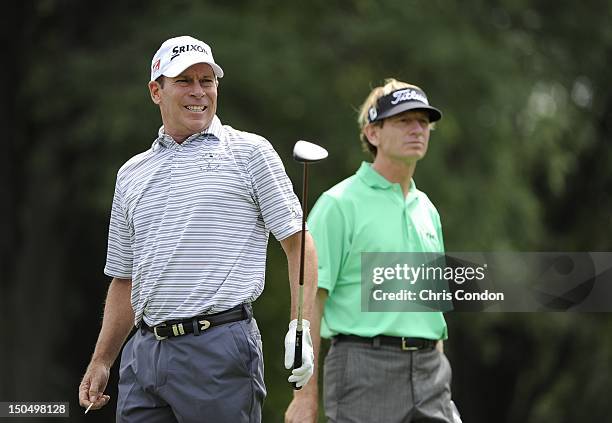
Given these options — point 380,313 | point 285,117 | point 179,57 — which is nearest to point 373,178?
point 380,313

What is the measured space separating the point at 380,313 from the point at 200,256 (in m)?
1.43

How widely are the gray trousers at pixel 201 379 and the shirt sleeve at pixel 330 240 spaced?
3.83ft

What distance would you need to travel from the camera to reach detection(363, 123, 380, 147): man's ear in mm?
6734

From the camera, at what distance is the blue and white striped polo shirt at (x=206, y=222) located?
5.11 m

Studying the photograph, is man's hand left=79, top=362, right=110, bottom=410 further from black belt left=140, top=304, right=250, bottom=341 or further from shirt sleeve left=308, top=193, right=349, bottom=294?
shirt sleeve left=308, top=193, right=349, bottom=294

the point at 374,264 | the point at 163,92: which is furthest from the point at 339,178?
the point at 163,92

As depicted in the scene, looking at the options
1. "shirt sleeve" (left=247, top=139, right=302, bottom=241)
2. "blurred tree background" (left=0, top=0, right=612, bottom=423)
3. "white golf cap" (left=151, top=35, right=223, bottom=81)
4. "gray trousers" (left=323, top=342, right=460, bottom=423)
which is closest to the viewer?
"shirt sleeve" (left=247, top=139, right=302, bottom=241)

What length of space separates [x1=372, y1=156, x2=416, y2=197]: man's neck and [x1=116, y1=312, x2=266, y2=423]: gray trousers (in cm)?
165

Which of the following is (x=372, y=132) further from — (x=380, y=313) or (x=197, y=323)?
(x=197, y=323)

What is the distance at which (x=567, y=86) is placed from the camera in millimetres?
17500

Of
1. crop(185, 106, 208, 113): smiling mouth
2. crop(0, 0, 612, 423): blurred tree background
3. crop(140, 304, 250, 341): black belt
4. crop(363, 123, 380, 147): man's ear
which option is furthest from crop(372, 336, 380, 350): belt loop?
crop(0, 0, 612, 423): blurred tree background

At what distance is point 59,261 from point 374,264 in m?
11.2

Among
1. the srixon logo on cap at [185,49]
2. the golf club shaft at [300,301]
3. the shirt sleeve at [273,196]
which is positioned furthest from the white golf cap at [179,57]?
the golf club shaft at [300,301]

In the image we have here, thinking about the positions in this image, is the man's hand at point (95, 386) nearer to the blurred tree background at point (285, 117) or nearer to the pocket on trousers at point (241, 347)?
the pocket on trousers at point (241, 347)
